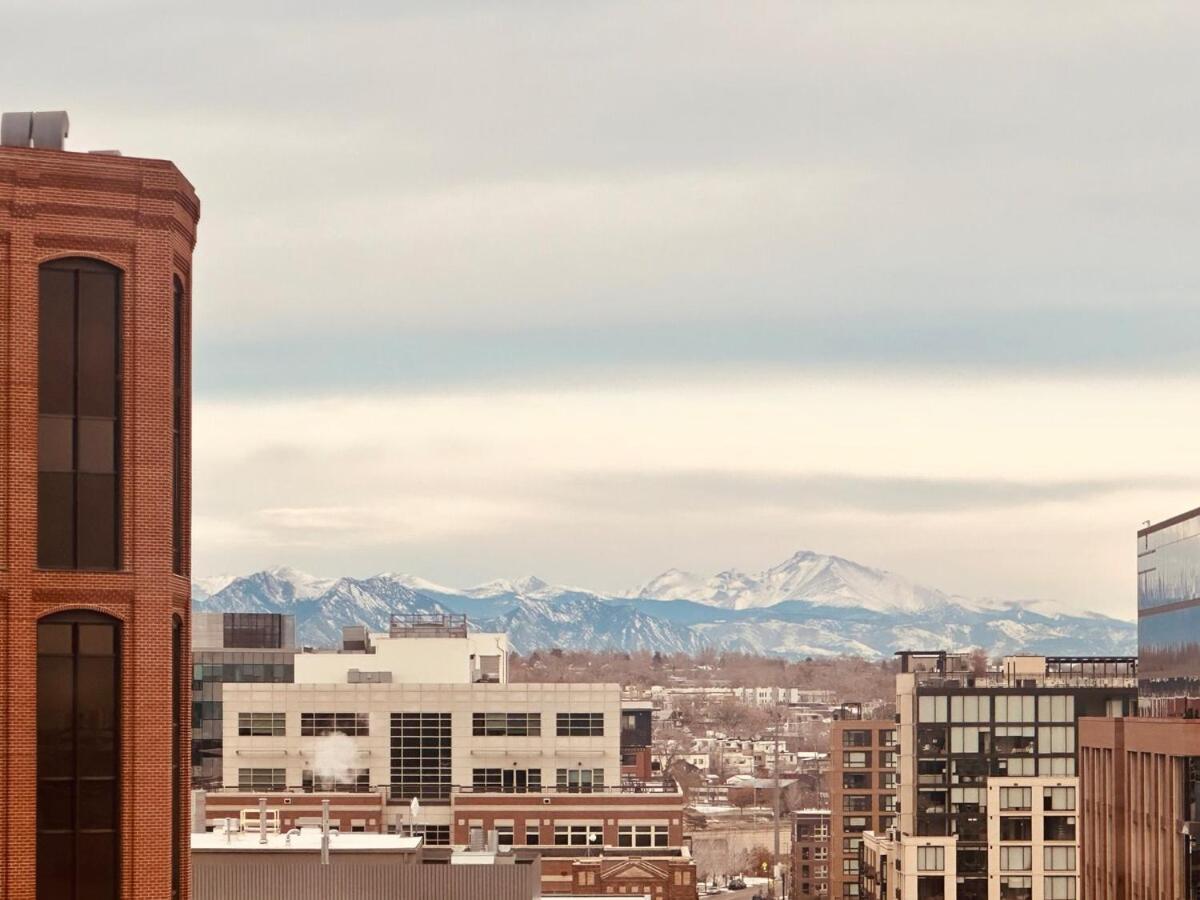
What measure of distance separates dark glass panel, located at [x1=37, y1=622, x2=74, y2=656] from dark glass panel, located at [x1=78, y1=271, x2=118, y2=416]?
4726 millimetres

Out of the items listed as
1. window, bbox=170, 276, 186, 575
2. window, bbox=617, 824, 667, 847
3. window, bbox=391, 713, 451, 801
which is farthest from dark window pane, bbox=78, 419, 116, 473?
window, bbox=391, 713, 451, 801

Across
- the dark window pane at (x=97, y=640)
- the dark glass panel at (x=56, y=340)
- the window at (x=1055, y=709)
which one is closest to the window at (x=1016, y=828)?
the window at (x=1055, y=709)

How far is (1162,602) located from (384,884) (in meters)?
51.3

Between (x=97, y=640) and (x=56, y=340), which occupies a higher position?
(x=56, y=340)

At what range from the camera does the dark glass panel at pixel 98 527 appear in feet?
159

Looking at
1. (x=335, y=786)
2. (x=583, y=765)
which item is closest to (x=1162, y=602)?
(x=583, y=765)

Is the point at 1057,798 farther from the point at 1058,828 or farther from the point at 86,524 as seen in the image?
the point at 86,524

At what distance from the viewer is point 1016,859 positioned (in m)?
163

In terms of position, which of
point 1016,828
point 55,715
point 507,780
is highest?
point 55,715

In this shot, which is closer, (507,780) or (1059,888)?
(1059,888)

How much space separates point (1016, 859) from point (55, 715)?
125 meters

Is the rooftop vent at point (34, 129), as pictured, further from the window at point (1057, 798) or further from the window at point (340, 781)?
the window at point (340, 781)

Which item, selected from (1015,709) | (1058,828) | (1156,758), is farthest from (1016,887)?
(1156,758)

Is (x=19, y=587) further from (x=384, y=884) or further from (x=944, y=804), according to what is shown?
(x=944, y=804)
